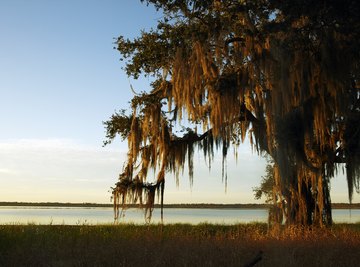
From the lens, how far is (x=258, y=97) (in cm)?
1513

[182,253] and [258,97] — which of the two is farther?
[258,97]

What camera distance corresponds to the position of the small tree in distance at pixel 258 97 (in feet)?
42.8

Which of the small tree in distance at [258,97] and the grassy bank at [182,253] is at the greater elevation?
the small tree in distance at [258,97]

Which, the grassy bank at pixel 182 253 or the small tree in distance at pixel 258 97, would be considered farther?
the small tree in distance at pixel 258 97

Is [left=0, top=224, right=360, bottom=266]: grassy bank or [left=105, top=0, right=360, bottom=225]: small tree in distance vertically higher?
[left=105, top=0, right=360, bottom=225]: small tree in distance

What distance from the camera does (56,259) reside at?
34.2ft

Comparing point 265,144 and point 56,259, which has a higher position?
point 265,144

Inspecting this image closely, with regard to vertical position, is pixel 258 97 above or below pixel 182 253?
above

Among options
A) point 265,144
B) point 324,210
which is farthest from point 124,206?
point 324,210

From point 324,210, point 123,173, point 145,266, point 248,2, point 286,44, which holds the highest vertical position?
point 248,2

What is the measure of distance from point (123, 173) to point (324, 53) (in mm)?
8585

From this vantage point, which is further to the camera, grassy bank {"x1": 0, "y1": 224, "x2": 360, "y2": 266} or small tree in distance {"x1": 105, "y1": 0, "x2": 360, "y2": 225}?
small tree in distance {"x1": 105, "y1": 0, "x2": 360, "y2": 225}

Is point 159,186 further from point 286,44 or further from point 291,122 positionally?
point 286,44

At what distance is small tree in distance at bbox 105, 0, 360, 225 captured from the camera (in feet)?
42.8
